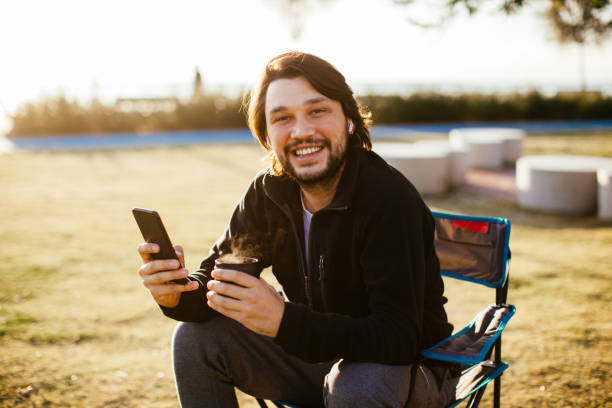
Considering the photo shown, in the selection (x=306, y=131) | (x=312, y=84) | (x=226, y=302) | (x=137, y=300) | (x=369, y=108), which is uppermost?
(x=369, y=108)

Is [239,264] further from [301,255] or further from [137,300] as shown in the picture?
[137,300]

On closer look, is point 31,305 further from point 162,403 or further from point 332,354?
point 332,354

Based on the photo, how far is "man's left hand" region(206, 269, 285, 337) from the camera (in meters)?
1.59

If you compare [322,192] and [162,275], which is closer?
[162,275]

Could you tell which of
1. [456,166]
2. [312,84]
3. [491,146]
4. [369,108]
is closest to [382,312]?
[312,84]

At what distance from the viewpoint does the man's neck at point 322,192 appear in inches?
82.0

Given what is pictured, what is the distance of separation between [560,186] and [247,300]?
661 cm

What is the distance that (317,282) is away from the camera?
6.61 feet

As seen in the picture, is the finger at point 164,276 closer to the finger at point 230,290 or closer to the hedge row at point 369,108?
the finger at point 230,290

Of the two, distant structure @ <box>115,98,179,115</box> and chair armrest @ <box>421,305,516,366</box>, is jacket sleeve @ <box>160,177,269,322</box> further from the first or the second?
distant structure @ <box>115,98,179,115</box>

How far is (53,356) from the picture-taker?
3.37 meters

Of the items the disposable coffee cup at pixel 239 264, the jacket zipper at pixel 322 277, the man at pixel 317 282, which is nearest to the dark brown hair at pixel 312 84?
the man at pixel 317 282

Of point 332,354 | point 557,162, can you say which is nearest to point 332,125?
point 332,354

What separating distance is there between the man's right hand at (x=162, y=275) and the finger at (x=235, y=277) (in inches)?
13.6
